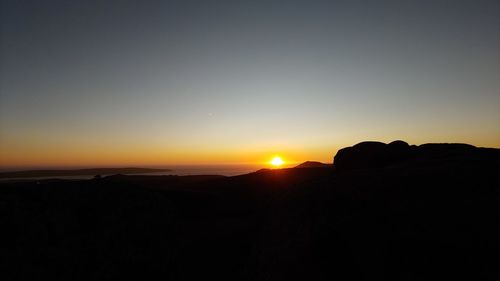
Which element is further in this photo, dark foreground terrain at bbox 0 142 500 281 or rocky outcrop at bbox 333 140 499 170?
rocky outcrop at bbox 333 140 499 170

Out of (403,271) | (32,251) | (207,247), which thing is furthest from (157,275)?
(403,271)

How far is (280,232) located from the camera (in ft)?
53.0

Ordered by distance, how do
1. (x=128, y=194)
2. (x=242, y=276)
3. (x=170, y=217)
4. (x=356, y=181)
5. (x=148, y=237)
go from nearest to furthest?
(x=242, y=276) → (x=148, y=237) → (x=356, y=181) → (x=170, y=217) → (x=128, y=194)

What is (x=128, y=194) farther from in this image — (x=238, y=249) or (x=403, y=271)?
(x=403, y=271)

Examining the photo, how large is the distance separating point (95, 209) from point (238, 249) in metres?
10.4

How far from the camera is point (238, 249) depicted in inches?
609

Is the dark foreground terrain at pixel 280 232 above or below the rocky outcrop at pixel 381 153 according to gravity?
below

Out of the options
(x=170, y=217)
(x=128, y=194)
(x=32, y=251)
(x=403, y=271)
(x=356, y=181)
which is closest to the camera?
(x=403, y=271)

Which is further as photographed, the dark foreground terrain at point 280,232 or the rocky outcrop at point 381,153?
the rocky outcrop at point 381,153

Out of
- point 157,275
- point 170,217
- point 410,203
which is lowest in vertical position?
point 157,275

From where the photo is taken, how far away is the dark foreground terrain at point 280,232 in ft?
39.6

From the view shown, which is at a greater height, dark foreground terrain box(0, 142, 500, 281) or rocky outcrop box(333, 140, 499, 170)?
rocky outcrop box(333, 140, 499, 170)

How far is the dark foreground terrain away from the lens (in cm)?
1208

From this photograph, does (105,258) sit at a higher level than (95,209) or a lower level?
lower
